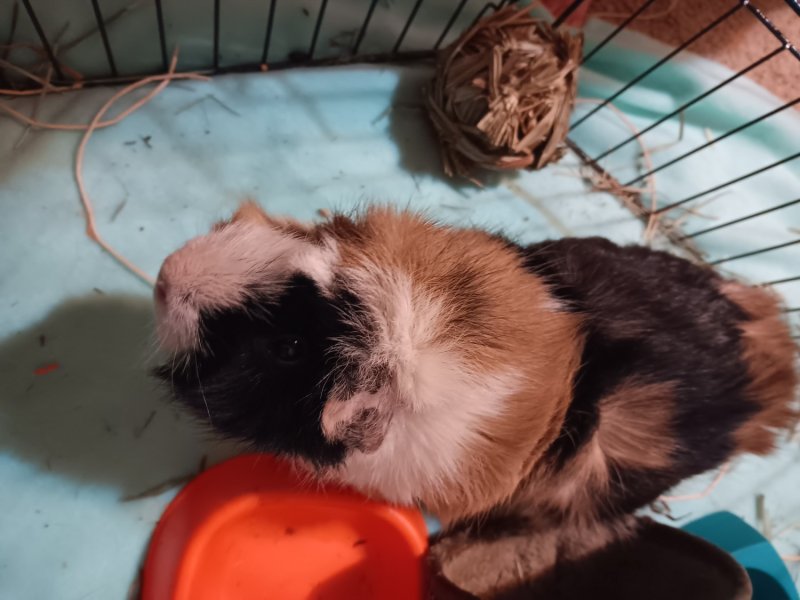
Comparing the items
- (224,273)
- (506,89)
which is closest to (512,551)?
(224,273)

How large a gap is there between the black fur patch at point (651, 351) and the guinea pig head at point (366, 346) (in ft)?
0.28

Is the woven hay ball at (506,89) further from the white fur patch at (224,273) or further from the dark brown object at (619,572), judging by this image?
the dark brown object at (619,572)

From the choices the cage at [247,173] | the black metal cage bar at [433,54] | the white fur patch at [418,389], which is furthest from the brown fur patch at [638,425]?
the black metal cage bar at [433,54]

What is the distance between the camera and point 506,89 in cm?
181

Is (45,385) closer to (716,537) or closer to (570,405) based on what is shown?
(570,405)

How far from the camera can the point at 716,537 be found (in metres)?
1.72

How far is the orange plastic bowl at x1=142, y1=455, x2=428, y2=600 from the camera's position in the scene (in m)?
1.44

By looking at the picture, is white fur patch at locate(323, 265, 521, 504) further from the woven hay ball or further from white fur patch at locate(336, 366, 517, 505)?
the woven hay ball

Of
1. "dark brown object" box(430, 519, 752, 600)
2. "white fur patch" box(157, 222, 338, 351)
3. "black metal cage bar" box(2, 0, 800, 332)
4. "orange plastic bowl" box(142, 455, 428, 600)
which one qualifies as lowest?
"orange plastic bowl" box(142, 455, 428, 600)

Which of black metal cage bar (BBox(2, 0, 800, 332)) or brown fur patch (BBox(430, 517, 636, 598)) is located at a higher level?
Result: black metal cage bar (BBox(2, 0, 800, 332))

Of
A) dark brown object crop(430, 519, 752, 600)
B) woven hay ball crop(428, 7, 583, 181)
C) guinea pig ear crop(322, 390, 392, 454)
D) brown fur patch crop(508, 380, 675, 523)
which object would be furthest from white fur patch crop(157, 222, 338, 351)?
woven hay ball crop(428, 7, 583, 181)

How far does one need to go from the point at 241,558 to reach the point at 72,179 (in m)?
1.02

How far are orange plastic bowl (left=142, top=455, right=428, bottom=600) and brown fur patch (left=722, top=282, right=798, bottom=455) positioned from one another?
0.80 m

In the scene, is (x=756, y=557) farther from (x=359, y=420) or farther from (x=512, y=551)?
(x=359, y=420)
